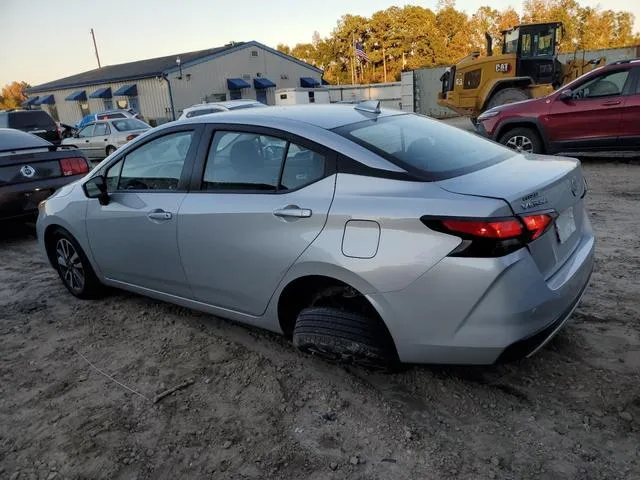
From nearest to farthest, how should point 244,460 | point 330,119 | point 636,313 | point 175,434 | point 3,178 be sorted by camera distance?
point 244,460
point 175,434
point 330,119
point 636,313
point 3,178

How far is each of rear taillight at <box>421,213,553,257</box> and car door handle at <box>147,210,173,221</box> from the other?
1.84 m

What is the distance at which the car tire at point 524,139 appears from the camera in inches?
347

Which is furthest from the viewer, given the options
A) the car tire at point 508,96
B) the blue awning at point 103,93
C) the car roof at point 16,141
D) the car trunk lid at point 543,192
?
the blue awning at point 103,93

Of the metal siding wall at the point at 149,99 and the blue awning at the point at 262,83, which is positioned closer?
the metal siding wall at the point at 149,99

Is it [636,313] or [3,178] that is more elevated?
[3,178]

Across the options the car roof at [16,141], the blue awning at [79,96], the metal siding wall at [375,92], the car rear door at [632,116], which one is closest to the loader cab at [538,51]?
the car rear door at [632,116]

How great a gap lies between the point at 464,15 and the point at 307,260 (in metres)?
67.1

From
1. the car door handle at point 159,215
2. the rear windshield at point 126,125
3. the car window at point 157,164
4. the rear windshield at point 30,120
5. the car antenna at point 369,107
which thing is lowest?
the rear windshield at point 126,125

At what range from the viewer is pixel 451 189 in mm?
2367

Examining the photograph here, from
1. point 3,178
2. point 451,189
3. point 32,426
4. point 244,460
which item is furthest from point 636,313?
point 3,178

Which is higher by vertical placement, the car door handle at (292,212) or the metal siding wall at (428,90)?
the car door handle at (292,212)

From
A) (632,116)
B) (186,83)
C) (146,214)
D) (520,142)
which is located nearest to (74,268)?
(146,214)

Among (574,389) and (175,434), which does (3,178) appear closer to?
(175,434)

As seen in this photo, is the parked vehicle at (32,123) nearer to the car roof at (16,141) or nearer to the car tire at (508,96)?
the car roof at (16,141)
